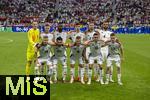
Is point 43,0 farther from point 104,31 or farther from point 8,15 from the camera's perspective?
point 104,31

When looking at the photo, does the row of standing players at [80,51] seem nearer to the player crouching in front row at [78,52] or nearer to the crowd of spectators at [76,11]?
the player crouching in front row at [78,52]

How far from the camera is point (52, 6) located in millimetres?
81125

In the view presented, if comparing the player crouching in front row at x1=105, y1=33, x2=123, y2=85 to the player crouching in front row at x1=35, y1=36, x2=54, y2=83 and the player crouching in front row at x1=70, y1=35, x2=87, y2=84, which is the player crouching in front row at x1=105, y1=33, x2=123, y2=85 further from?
the player crouching in front row at x1=35, y1=36, x2=54, y2=83

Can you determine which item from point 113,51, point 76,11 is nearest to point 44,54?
point 113,51

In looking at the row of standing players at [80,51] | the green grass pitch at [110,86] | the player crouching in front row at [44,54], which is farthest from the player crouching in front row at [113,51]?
the player crouching in front row at [44,54]

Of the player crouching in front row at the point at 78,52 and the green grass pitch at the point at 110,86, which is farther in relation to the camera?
the player crouching in front row at the point at 78,52

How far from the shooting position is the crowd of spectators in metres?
74.0

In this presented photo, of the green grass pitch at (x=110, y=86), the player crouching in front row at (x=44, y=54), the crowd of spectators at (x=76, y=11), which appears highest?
Result: the crowd of spectators at (x=76, y=11)

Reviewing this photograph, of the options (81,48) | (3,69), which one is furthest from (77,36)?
(3,69)

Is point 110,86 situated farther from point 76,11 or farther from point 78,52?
point 76,11

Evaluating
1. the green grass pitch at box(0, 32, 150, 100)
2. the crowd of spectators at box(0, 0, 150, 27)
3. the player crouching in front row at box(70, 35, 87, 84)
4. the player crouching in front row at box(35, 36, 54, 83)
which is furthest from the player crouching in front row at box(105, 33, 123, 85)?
the crowd of spectators at box(0, 0, 150, 27)

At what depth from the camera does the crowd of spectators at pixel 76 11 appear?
7400 centimetres

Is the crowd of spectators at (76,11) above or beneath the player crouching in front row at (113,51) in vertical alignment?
above

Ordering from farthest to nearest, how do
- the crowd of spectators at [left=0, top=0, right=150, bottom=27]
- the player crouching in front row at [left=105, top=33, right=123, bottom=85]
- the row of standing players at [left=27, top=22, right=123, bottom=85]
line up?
the crowd of spectators at [left=0, top=0, right=150, bottom=27], the player crouching in front row at [left=105, top=33, right=123, bottom=85], the row of standing players at [left=27, top=22, right=123, bottom=85]
